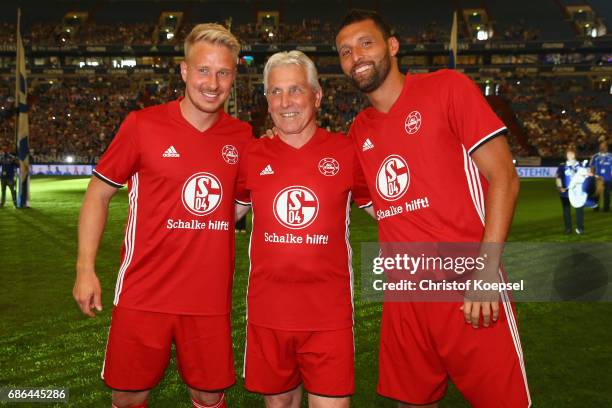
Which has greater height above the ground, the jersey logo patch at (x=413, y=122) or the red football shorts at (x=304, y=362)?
the jersey logo patch at (x=413, y=122)

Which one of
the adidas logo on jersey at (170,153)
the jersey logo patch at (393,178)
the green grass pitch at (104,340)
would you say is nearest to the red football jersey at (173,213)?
the adidas logo on jersey at (170,153)

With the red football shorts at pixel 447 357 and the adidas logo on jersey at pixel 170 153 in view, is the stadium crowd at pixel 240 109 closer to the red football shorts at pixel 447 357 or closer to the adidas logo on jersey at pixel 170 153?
the adidas logo on jersey at pixel 170 153

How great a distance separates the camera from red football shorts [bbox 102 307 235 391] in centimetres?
319

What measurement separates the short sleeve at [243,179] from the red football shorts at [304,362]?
844 mm

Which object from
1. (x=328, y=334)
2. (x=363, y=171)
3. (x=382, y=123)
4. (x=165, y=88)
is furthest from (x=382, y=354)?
(x=165, y=88)

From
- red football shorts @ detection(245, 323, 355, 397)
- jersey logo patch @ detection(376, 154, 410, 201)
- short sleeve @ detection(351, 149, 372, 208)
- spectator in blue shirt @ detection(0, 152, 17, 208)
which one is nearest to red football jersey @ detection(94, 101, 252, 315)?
red football shorts @ detection(245, 323, 355, 397)

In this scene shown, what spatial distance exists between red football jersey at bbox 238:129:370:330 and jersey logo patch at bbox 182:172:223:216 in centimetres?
24

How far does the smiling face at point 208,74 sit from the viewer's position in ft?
10.7

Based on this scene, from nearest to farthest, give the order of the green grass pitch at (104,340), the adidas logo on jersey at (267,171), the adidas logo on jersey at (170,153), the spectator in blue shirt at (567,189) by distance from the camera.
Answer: the adidas logo on jersey at (267,171), the adidas logo on jersey at (170,153), the green grass pitch at (104,340), the spectator in blue shirt at (567,189)

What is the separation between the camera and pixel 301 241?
3.09 meters

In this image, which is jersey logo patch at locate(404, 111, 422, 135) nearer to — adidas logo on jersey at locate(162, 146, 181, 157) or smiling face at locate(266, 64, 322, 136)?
smiling face at locate(266, 64, 322, 136)

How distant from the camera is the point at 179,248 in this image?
10.8 feet

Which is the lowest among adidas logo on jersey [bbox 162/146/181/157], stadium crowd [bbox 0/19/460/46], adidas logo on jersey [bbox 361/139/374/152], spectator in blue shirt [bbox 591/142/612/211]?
spectator in blue shirt [bbox 591/142/612/211]

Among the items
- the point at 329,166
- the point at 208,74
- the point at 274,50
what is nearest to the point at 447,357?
the point at 329,166
